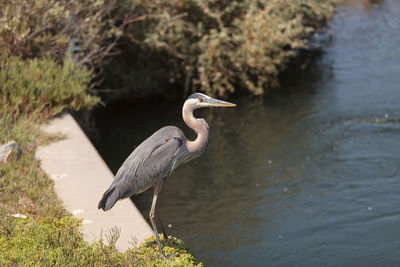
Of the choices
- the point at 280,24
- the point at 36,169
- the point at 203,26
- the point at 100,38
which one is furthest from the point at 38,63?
the point at 280,24

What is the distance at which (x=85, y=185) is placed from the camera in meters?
6.63

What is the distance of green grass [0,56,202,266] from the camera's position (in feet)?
16.3

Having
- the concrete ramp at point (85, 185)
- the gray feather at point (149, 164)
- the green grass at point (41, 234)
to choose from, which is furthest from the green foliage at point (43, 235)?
the gray feather at point (149, 164)

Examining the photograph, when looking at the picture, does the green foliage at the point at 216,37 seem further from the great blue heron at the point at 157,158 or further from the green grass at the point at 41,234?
the great blue heron at the point at 157,158

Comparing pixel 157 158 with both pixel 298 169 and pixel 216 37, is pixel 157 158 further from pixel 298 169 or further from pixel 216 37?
pixel 216 37

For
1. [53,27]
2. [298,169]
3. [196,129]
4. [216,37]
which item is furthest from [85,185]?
[216,37]

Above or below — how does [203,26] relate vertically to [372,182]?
above

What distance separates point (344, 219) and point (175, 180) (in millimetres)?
2832

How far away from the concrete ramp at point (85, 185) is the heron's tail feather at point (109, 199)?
434 mm

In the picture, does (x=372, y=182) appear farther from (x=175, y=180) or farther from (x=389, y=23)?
(x=389, y=23)

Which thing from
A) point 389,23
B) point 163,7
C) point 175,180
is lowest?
point 175,180

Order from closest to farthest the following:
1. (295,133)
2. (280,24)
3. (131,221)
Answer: (131,221) < (295,133) < (280,24)

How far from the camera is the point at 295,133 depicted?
10641 mm

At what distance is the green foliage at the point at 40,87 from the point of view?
845 centimetres
